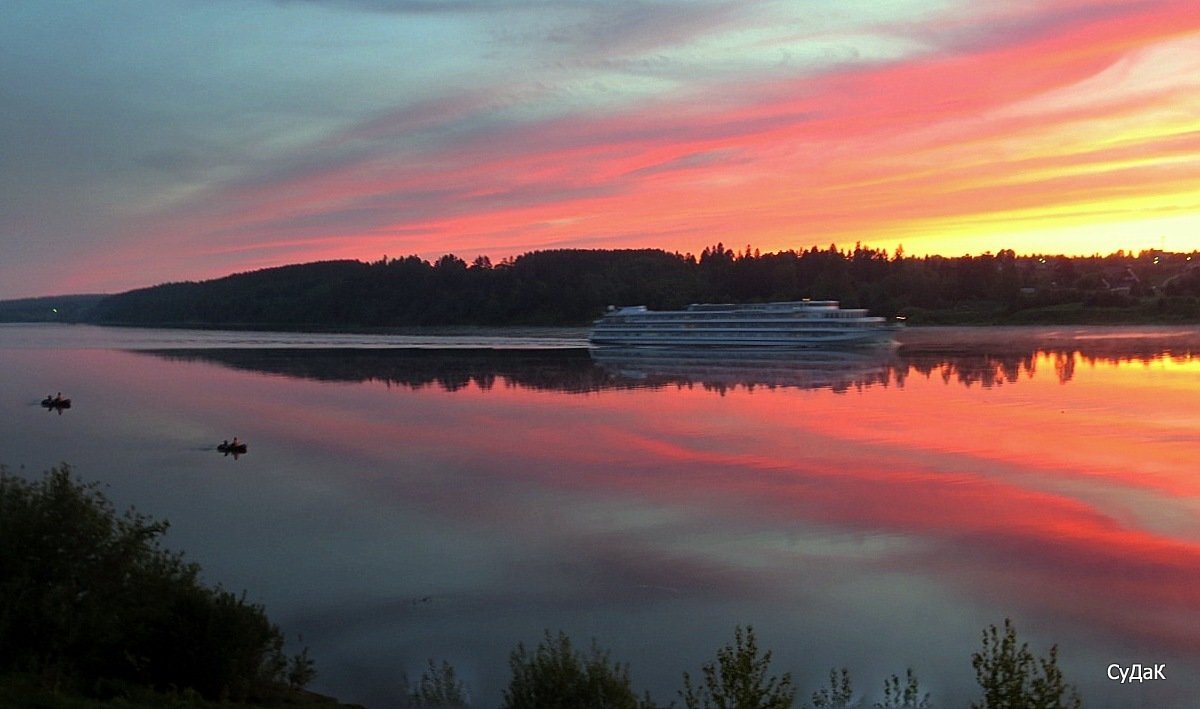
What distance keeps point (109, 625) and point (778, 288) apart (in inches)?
5631

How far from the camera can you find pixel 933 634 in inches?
537

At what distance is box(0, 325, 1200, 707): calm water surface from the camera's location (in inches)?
531

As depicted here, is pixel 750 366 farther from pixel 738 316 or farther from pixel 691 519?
pixel 691 519

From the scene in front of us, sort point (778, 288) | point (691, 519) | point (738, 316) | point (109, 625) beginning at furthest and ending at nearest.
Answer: point (778, 288), point (738, 316), point (691, 519), point (109, 625)

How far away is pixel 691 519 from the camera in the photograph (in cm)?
2031

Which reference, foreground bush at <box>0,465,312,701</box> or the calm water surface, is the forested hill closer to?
the calm water surface

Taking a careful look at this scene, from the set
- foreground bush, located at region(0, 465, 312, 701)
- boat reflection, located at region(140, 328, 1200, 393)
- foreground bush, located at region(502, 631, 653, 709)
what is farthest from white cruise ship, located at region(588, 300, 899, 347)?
foreground bush, located at region(502, 631, 653, 709)

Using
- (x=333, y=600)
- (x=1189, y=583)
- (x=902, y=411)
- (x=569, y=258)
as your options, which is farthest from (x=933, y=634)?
(x=569, y=258)

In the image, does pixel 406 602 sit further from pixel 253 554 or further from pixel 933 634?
pixel 933 634

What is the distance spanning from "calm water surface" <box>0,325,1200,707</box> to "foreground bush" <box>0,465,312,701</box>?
70.8 inches

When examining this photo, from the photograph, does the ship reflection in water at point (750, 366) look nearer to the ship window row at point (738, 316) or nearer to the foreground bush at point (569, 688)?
the ship window row at point (738, 316)

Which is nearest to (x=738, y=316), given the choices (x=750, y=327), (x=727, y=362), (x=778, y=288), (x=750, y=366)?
(x=750, y=327)

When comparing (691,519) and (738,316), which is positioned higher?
(738,316)

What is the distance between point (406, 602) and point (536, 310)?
147595mm
